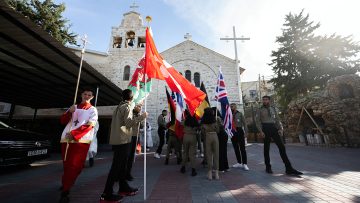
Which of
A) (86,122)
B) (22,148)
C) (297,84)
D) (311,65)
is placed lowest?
(22,148)

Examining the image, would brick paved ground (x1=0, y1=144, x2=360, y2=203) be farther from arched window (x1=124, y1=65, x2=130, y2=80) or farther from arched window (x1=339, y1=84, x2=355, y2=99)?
arched window (x1=124, y1=65, x2=130, y2=80)

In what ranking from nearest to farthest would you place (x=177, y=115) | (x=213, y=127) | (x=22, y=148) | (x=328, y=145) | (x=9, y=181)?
(x=9, y=181), (x=213, y=127), (x=22, y=148), (x=177, y=115), (x=328, y=145)

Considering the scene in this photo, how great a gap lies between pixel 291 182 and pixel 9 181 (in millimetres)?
6767

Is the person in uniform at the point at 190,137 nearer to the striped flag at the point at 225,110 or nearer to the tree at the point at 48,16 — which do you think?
the striped flag at the point at 225,110

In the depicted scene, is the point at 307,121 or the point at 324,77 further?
the point at 324,77

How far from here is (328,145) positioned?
41.2 feet

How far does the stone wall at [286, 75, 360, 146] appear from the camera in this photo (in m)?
12.4

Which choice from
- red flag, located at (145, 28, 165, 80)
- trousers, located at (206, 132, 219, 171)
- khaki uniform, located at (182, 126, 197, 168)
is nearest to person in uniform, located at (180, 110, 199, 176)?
khaki uniform, located at (182, 126, 197, 168)

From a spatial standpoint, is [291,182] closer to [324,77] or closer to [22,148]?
[22,148]

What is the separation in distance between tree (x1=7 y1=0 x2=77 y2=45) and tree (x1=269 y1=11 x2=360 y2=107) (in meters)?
24.5

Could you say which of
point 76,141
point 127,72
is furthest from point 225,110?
point 127,72

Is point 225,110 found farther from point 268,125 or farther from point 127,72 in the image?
point 127,72

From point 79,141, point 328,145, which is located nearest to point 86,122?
point 79,141

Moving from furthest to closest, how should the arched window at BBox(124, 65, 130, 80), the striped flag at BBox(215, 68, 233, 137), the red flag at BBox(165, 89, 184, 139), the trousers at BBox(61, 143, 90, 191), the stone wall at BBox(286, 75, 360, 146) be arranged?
the arched window at BBox(124, 65, 130, 80)
the stone wall at BBox(286, 75, 360, 146)
the red flag at BBox(165, 89, 184, 139)
the striped flag at BBox(215, 68, 233, 137)
the trousers at BBox(61, 143, 90, 191)
